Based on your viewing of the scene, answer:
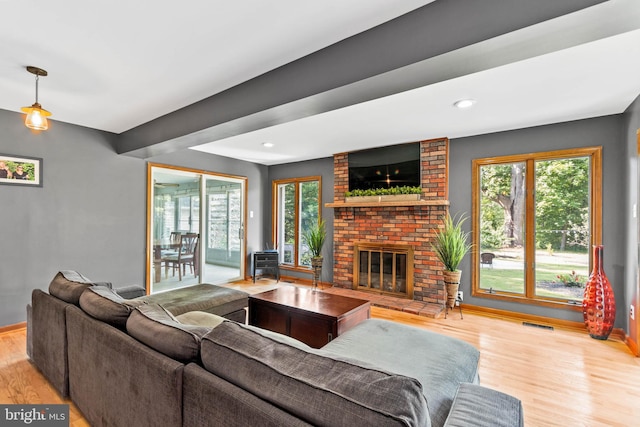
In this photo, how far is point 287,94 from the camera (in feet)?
7.38

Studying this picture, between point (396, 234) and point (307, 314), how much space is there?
2608 mm

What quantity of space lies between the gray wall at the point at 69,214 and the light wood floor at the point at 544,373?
680mm

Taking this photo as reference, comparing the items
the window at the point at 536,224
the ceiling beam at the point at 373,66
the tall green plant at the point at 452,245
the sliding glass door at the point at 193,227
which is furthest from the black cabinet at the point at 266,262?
the window at the point at 536,224

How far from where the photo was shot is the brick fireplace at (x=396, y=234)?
4.39 m

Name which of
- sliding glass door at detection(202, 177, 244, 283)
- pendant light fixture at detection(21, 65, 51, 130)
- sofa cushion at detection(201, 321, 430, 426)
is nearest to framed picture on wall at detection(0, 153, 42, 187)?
pendant light fixture at detection(21, 65, 51, 130)

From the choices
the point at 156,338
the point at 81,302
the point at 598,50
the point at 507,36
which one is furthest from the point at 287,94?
the point at 598,50

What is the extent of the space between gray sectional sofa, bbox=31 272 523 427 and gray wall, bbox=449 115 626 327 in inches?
106

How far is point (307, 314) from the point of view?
102 inches

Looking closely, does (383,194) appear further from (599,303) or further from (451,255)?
(599,303)

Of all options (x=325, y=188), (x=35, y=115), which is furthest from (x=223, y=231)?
(x=35, y=115)

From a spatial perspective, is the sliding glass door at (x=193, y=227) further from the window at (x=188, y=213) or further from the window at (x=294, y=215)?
the window at (x=294, y=215)

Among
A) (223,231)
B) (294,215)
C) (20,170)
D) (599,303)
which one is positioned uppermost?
(20,170)

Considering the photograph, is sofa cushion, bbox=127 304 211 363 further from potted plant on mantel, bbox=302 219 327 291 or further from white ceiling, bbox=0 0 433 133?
potted plant on mantel, bbox=302 219 327 291

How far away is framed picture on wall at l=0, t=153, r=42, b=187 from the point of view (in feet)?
10.8
